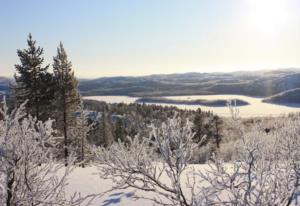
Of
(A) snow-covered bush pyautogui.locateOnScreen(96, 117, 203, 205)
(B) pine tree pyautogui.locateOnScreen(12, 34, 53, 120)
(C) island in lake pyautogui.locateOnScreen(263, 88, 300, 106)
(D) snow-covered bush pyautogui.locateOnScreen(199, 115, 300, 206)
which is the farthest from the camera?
(C) island in lake pyautogui.locateOnScreen(263, 88, 300, 106)

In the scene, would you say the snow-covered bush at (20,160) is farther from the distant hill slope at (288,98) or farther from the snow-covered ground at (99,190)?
the distant hill slope at (288,98)

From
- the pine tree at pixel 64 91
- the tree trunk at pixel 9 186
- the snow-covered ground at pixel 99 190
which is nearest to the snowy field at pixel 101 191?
the snow-covered ground at pixel 99 190

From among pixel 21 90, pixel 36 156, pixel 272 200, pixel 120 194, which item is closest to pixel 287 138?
pixel 272 200

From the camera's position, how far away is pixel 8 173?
6.60 meters

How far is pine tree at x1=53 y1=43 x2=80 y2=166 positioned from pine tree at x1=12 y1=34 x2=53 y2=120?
150 centimetres

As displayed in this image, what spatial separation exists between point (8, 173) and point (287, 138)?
17.2 ft

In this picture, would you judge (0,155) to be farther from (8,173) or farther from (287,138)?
(287,138)

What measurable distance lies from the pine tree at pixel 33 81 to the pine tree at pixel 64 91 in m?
1.50

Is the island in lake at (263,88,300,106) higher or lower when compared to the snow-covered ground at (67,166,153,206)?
lower

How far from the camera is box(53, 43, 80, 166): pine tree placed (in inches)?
1077

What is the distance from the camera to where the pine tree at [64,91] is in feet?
89.7

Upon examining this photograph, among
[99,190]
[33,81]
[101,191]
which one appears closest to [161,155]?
[101,191]

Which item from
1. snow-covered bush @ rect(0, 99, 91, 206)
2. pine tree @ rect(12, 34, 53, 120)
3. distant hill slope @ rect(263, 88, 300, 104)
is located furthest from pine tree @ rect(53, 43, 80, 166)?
distant hill slope @ rect(263, 88, 300, 104)

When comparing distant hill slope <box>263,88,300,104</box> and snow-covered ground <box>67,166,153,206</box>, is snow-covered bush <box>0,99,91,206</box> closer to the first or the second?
snow-covered ground <box>67,166,153,206</box>
